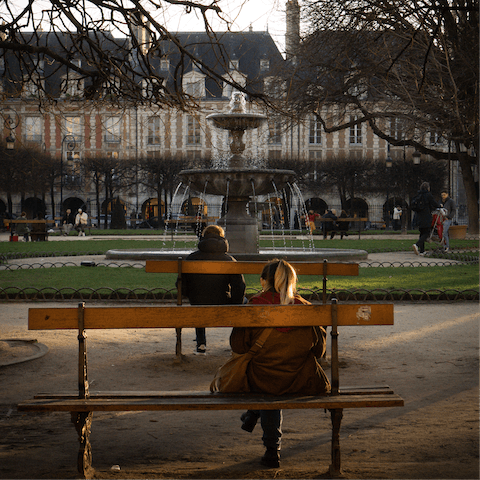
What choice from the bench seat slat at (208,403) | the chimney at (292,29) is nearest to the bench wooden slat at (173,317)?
the bench seat slat at (208,403)

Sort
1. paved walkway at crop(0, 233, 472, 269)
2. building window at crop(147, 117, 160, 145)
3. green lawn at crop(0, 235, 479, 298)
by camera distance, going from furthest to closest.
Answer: building window at crop(147, 117, 160, 145) < paved walkway at crop(0, 233, 472, 269) < green lawn at crop(0, 235, 479, 298)

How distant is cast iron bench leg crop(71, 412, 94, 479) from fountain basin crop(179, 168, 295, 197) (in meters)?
11.4

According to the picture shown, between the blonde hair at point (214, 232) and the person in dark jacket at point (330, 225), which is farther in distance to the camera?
the person in dark jacket at point (330, 225)

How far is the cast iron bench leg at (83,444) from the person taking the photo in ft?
10.8

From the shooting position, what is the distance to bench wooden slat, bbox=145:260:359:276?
5641 millimetres

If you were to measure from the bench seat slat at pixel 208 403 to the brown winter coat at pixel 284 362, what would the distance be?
0.11 meters

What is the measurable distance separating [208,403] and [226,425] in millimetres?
937

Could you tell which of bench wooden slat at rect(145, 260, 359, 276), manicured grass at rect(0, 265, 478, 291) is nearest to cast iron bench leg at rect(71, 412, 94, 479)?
bench wooden slat at rect(145, 260, 359, 276)

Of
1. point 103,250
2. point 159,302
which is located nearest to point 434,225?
point 103,250

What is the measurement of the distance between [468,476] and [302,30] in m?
16.5

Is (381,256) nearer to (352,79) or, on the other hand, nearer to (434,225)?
(434,225)

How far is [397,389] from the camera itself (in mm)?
5113

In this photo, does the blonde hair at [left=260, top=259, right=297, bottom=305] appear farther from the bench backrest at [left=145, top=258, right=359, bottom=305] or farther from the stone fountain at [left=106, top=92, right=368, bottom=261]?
the stone fountain at [left=106, top=92, right=368, bottom=261]

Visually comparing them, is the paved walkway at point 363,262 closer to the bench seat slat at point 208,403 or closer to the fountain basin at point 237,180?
the fountain basin at point 237,180
